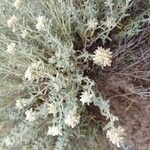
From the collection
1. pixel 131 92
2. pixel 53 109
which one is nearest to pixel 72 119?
pixel 53 109

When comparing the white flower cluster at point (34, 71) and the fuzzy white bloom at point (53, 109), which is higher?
the white flower cluster at point (34, 71)

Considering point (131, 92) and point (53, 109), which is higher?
point (131, 92)

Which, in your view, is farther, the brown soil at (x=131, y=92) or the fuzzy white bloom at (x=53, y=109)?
the brown soil at (x=131, y=92)

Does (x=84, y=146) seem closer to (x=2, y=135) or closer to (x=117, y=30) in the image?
(x=2, y=135)

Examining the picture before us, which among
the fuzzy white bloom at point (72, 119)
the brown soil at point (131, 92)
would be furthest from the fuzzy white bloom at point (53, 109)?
the brown soil at point (131, 92)

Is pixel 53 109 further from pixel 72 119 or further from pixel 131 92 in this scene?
pixel 131 92

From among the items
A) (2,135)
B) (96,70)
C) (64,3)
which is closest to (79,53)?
(96,70)

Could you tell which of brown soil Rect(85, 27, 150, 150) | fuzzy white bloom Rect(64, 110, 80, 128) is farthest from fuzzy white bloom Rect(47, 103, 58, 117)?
brown soil Rect(85, 27, 150, 150)

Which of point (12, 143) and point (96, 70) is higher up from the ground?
point (96, 70)

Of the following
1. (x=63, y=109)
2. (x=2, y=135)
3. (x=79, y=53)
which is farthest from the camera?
(x=2, y=135)

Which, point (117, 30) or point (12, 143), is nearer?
point (12, 143)

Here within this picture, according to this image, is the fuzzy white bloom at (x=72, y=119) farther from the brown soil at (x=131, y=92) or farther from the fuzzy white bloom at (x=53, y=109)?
the brown soil at (x=131, y=92)
